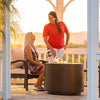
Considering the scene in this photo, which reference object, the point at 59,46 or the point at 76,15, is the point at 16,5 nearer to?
the point at 59,46

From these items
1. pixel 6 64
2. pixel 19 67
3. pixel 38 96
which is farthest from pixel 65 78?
pixel 19 67

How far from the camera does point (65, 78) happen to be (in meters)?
6.50

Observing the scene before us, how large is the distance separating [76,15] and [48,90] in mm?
3486

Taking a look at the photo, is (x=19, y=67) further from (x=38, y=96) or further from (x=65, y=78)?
(x=65, y=78)

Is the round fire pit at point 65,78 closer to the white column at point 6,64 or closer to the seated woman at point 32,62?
the seated woman at point 32,62

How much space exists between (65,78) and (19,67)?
5.04 feet

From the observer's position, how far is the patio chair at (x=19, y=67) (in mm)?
7206

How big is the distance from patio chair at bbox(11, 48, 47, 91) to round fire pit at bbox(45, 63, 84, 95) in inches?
28.1

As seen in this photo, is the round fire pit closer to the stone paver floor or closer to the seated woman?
the stone paver floor

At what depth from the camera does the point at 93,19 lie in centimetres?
504

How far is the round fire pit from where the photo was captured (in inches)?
256

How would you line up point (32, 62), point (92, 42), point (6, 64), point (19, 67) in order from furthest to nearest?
point (19, 67), point (32, 62), point (6, 64), point (92, 42)

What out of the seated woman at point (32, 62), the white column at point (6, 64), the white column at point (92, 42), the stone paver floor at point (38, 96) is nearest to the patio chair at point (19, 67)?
the seated woman at point (32, 62)

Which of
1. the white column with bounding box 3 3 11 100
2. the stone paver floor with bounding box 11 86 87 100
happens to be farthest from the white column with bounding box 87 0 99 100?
the white column with bounding box 3 3 11 100
